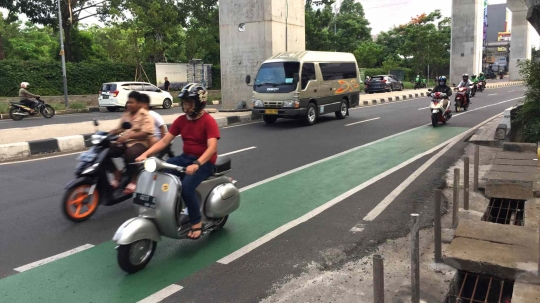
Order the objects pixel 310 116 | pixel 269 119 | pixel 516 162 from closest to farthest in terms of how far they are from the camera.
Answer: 1. pixel 516 162
2. pixel 310 116
3. pixel 269 119

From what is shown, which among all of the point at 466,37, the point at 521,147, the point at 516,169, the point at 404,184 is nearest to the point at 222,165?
the point at 404,184

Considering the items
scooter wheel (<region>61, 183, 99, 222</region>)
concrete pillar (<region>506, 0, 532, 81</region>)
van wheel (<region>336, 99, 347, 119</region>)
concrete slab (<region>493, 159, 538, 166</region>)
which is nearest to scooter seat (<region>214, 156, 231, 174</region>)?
scooter wheel (<region>61, 183, 99, 222</region>)

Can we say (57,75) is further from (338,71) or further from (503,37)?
(503,37)

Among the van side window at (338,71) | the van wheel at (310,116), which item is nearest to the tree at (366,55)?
the van side window at (338,71)

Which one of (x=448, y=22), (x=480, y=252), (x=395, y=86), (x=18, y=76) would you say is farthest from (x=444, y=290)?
(x=448, y=22)

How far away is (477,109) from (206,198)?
17.6m

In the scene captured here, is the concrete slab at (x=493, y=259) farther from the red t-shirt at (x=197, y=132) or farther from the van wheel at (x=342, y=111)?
the van wheel at (x=342, y=111)

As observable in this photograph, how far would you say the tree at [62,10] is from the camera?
28250 millimetres

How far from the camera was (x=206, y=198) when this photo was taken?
15.2 ft

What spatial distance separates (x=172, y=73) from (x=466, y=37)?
2918cm

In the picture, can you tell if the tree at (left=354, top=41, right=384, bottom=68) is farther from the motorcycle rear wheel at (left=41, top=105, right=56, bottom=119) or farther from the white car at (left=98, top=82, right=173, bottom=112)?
the motorcycle rear wheel at (left=41, top=105, right=56, bottom=119)

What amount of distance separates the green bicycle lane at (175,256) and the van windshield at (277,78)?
6.91 m

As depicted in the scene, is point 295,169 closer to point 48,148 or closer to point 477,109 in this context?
point 48,148

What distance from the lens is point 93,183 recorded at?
554 centimetres
